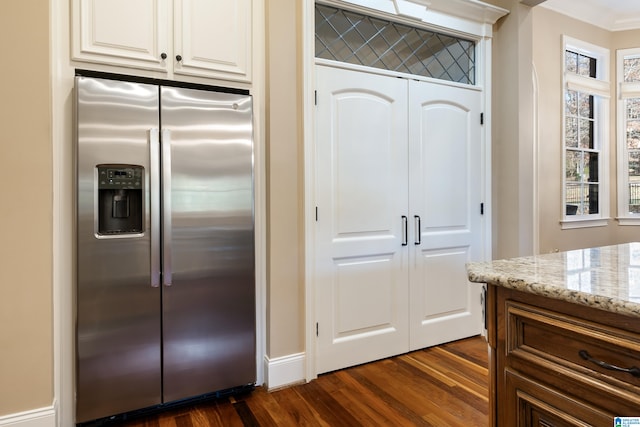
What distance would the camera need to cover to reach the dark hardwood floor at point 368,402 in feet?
6.47

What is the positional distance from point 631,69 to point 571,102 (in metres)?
1.08

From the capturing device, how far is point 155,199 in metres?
1.97

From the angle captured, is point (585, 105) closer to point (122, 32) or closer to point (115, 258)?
point (122, 32)

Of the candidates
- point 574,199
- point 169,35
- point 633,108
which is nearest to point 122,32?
point 169,35

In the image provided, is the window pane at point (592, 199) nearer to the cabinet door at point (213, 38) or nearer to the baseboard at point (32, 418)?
the cabinet door at point (213, 38)

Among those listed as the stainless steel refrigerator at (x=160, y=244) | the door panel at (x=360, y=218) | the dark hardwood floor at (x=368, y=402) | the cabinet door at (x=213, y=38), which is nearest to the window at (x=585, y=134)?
the door panel at (x=360, y=218)

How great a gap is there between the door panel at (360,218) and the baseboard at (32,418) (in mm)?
1470

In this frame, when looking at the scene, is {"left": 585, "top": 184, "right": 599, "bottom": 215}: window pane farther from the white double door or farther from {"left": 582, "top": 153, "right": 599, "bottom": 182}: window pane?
the white double door

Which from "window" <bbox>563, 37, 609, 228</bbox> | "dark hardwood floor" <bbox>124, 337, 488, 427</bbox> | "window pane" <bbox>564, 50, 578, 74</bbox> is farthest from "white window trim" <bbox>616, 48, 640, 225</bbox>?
"dark hardwood floor" <bbox>124, 337, 488, 427</bbox>

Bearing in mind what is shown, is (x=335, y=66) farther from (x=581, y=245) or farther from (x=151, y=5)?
(x=581, y=245)

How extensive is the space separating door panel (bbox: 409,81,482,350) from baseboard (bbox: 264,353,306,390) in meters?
0.96

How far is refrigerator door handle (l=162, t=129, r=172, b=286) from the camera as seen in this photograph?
78.3 inches

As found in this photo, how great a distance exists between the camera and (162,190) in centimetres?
199

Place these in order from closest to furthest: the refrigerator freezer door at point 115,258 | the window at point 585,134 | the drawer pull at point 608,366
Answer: the drawer pull at point 608,366
the refrigerator freezer door at point 115,258
the window at point 585,134
